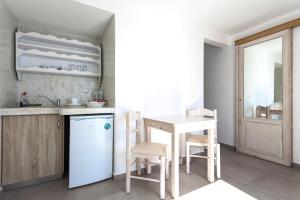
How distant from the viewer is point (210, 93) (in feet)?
12.7

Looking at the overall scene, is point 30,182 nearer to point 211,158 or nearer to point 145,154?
point 145,154

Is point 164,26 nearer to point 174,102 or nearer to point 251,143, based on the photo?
point 174,102

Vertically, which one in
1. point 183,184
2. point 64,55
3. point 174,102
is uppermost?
point 64,55

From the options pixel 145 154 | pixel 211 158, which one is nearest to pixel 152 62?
pixel 145 154

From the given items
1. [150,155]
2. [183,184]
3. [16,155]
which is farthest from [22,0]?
[183,184]

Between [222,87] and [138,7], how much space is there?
8.13 ft

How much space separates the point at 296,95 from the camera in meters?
2.47

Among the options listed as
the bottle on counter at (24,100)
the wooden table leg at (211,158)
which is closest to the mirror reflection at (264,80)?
the wooden table leg at (211,158)

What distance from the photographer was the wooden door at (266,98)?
2.53m

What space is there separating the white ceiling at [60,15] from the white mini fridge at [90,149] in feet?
4.57

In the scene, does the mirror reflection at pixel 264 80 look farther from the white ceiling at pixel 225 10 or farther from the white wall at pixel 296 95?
the white ceiling at pixel 225 10

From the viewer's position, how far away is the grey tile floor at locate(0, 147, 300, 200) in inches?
67.7

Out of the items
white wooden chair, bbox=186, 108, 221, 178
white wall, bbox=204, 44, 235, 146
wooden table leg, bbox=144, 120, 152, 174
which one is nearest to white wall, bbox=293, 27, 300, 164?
white wall, bbox=204, 44, 235, 146

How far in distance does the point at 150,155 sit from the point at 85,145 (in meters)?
0.81
